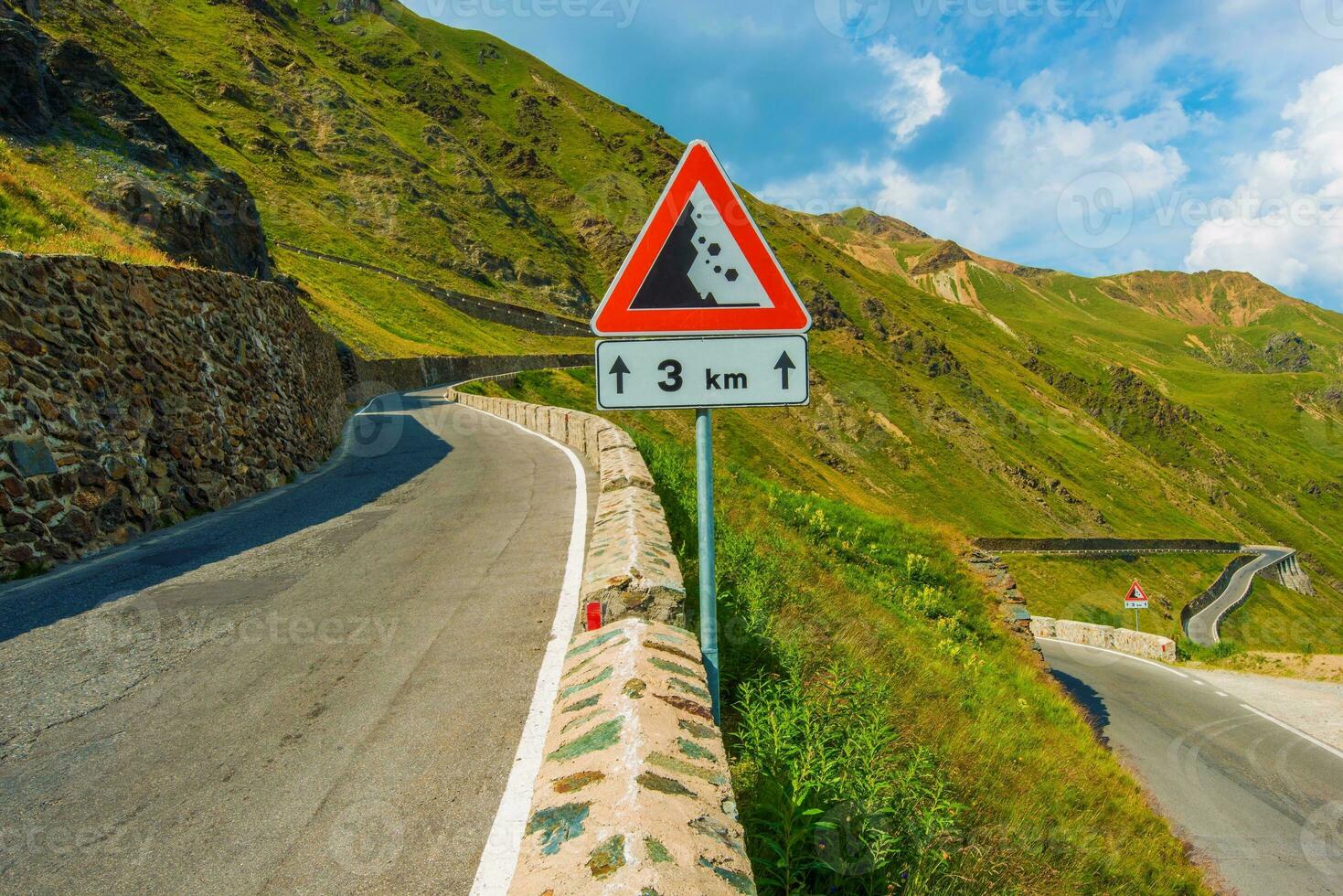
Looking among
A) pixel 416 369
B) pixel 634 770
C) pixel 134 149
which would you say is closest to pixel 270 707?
pixel 634 770

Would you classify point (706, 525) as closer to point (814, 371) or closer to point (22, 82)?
point (22, 82)

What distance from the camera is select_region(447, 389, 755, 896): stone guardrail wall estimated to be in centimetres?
182

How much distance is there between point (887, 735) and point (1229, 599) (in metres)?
75.6

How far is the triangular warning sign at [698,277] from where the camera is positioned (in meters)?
3.07

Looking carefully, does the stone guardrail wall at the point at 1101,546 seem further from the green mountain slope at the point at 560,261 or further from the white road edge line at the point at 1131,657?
the white road edge line at the point at 1131,657

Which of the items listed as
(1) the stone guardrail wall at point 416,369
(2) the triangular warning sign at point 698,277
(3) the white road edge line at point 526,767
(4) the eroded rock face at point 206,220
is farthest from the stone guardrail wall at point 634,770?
(1) the stone guardrail wall at point 416,369

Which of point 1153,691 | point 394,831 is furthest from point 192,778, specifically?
point 1153,691

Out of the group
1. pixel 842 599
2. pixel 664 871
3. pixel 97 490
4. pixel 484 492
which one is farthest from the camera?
pixel 484 492

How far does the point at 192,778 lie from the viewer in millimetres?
3453

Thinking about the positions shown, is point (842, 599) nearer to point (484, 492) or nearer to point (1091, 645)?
point (484, 492)

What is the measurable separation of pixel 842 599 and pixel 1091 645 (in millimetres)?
30684

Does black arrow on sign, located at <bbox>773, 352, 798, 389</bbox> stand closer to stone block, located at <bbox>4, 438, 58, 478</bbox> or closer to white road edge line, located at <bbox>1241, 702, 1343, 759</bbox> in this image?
stone block, located at <bbox>4, 438, 58, 478</bbox>

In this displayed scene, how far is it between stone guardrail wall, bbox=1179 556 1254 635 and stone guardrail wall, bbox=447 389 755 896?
6108 centimetres

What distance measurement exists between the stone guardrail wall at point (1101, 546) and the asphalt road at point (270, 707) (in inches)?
1919
